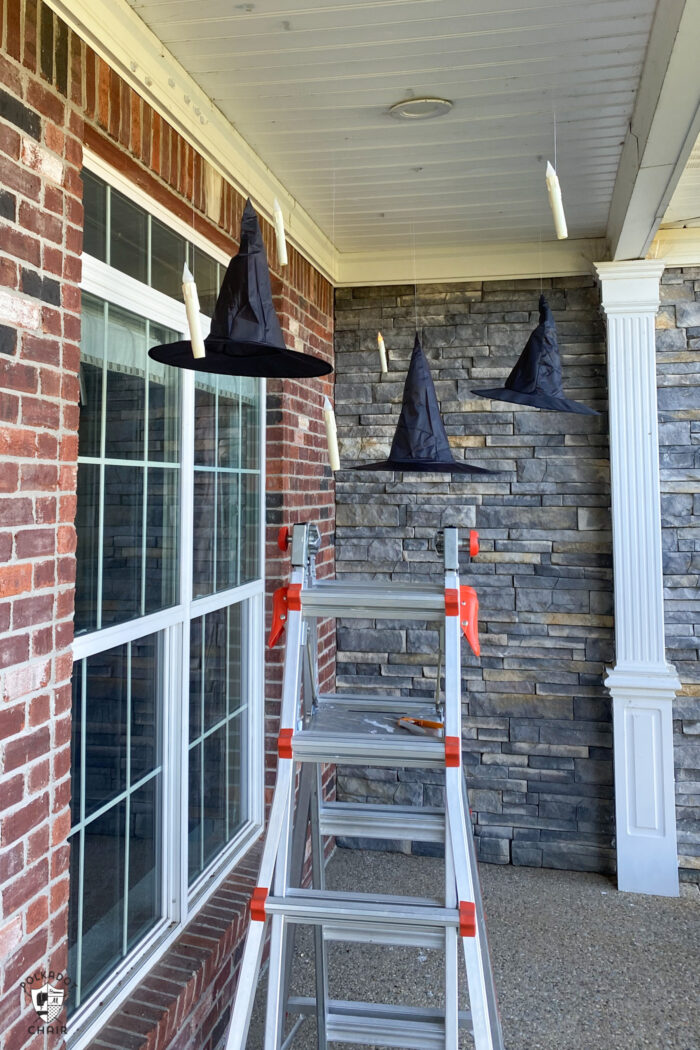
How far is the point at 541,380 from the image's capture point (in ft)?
8.42

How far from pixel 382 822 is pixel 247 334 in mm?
1446

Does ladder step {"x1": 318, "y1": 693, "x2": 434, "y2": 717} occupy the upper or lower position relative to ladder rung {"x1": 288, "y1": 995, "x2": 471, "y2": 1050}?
upper

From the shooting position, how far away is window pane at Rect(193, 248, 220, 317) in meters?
2.72

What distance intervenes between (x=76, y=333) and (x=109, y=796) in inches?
48.7

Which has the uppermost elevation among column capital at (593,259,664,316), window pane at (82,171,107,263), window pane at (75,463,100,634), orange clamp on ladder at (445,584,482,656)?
column capital at (593,259,664,316)

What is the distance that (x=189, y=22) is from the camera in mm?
2031

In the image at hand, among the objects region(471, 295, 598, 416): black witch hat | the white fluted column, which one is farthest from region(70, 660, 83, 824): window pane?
the white fluted column

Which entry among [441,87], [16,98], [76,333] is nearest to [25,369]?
[76,333]

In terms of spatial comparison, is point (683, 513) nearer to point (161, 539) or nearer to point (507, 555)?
point (507, 555)

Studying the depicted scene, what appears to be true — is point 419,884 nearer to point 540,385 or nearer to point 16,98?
point 540,385

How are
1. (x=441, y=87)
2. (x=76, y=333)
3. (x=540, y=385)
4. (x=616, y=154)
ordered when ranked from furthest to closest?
(x=616, y=154) < (x=540, y=385) < (x=441, y=87) < (x=76, y=333)

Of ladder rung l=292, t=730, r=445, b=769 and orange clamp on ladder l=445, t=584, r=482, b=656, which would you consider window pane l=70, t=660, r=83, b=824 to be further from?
orange clamp on ladder l=445, t=584, r=482, b=656

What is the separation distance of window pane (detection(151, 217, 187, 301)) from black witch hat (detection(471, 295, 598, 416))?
1.05 meters

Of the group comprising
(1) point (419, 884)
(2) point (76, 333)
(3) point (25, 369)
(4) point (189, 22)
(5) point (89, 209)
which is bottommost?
(1) point (419, 884)
